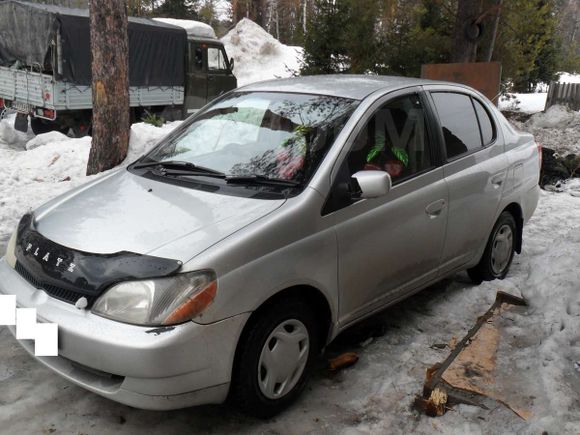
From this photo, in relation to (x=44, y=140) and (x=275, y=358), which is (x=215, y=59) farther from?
(x=275, y=358)

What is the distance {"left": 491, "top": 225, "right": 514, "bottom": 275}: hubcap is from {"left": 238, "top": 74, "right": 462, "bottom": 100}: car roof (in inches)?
55.0

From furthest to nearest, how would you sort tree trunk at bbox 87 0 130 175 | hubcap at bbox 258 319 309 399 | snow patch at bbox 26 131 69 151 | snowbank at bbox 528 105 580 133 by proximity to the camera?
snowbank at bbox 528 105 580 133, snow patch at bbox 26 131 69 151, tree trunk at bbox 87 0 130 175, hubcap at bbox 258 319 309 399

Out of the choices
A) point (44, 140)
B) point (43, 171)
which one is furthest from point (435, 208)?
point (44, 140)

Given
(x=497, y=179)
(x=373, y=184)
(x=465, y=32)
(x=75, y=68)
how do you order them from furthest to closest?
(x=75, y=68)
(x=465, y=32)
(x=497, y=179)
(x=373, y=184)

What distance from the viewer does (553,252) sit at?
4.24 m

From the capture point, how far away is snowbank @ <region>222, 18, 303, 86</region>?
2919 centimetres

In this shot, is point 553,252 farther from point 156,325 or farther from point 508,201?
point 156,325

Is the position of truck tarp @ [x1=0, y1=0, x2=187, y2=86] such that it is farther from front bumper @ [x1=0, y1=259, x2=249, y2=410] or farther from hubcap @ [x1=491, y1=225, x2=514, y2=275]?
front bumper @ [x1=0, y1=259, x2=249, y2=410]

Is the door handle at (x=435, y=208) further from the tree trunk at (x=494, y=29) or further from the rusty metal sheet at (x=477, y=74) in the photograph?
the tree trunk at (x=494, y=29)

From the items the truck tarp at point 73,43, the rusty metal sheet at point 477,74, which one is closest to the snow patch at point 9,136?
the truck tarp at point 73,43

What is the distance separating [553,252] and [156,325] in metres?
3.10

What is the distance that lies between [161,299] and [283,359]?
2.51 ft

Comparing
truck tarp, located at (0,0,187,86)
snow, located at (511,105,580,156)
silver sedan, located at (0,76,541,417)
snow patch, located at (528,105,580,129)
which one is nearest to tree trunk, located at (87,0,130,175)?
silver sedan, located at (0,76,541,417)

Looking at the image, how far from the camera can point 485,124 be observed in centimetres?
456
